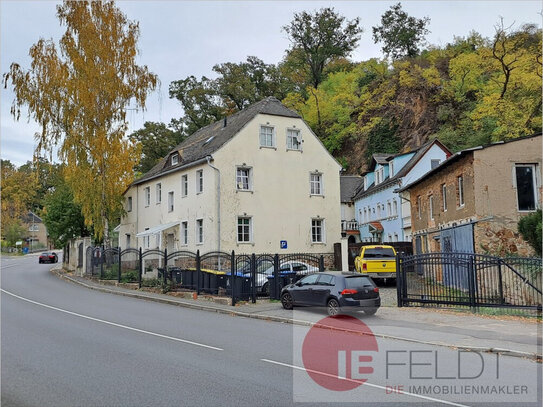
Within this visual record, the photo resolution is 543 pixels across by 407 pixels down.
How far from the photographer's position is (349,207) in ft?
180

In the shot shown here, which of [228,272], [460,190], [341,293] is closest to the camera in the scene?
[341,293]

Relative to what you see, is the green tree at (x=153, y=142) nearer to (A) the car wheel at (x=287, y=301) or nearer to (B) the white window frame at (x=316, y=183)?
(B) the white window frame at (x=316, y=183)

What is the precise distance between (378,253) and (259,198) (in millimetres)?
9164

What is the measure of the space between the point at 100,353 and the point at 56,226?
116ft

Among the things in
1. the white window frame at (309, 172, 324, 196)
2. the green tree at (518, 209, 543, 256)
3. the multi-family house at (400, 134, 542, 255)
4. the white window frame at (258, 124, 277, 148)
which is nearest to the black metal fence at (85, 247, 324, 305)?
the multi-family house at (400, 134, 542, 255)

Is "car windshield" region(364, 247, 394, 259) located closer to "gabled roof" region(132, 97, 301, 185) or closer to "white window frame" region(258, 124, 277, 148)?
"white window frame" region(258, 124, 277, 148)

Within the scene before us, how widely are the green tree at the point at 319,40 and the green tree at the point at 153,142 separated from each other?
21633 millimetres

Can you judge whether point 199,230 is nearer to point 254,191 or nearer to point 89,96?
point 254,191

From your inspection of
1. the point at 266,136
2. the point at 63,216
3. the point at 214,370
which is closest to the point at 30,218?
the point at 63,216

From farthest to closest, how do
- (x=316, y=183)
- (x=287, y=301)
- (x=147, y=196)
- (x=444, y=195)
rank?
(x=147, y=196), (x=316, y=183), (x=444, y=195), (x=287, y=301)

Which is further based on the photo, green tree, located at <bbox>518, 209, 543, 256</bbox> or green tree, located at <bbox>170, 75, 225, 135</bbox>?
green tree, located at <bbox>170, 75, 225, 135</bbox>

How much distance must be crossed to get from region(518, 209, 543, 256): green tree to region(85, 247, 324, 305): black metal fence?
798cm

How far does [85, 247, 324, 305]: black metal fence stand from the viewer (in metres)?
20.9

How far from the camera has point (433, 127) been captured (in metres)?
54.8
